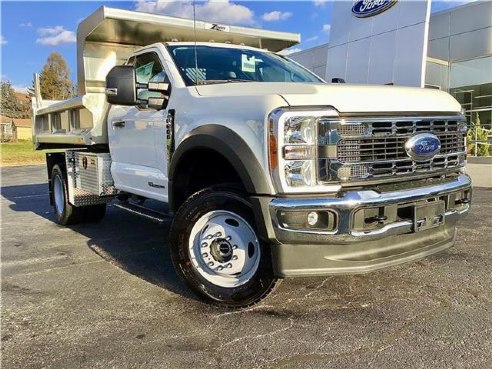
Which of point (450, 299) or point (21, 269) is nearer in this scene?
point (450, 299)

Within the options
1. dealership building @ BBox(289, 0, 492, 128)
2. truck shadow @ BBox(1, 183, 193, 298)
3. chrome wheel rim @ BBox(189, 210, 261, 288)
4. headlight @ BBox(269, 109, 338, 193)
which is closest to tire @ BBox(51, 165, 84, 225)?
truck shadow @ BBox(1, 183, 193, 298)

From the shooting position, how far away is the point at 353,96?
3.26m

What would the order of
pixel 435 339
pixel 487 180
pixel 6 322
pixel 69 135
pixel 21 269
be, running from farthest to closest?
pixel 487 180 → pixel 69 135 → pixel 21 269 → pixel 6 322 → pixel 435 339

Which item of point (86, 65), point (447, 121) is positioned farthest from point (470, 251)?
point (86, 65)

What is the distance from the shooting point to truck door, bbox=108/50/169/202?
4.61 metres

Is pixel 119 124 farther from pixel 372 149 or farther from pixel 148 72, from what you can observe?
pixel 372 149

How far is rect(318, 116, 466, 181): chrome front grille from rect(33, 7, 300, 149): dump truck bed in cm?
304

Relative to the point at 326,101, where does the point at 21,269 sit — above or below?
below

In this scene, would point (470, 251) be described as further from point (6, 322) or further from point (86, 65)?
point (86, 65)

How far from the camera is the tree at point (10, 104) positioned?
86312mm

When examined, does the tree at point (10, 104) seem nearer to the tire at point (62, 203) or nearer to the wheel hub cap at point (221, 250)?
the tire at point (62, 203)

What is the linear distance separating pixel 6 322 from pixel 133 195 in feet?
7.23

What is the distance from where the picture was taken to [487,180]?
11.8 m

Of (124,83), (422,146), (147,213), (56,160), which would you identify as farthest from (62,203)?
(422,146)
